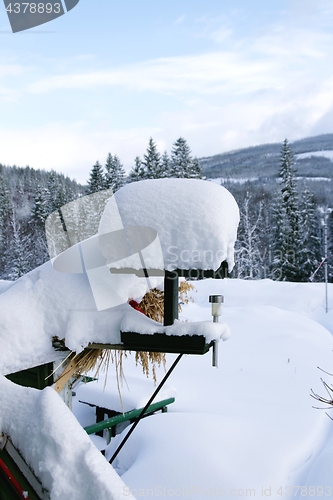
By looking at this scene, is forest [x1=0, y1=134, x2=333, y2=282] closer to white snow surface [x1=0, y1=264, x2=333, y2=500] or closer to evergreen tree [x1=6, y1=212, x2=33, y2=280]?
evergreen tree [x1=6, y1=212, x2=33, y2=280]

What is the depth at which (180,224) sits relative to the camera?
2084 mm

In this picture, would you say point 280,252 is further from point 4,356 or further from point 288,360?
point 4,356

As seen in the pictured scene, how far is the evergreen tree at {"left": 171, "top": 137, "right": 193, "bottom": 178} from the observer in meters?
26.2

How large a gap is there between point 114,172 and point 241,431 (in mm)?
24011

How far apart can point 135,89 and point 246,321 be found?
7907 millimetres

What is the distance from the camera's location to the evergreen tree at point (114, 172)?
26656 mm

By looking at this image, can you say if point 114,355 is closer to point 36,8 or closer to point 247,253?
point 36,8

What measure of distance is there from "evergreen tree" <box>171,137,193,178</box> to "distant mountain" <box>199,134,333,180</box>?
46.5m

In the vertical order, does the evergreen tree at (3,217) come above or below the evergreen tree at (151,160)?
below

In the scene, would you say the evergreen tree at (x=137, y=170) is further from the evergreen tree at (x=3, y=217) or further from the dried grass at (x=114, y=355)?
the dried grass at (x=114, y=355)

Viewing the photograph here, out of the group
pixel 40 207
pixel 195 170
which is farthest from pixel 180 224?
pixel 40 207

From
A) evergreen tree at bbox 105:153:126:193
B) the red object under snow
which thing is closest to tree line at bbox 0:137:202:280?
evergreen tree at bbox 105:153:126:193

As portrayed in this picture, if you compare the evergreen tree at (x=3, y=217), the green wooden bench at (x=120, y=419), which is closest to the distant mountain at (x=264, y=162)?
the evergreen tree at (x=3, y=217)

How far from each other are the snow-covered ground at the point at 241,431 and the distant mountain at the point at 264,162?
213 feet
